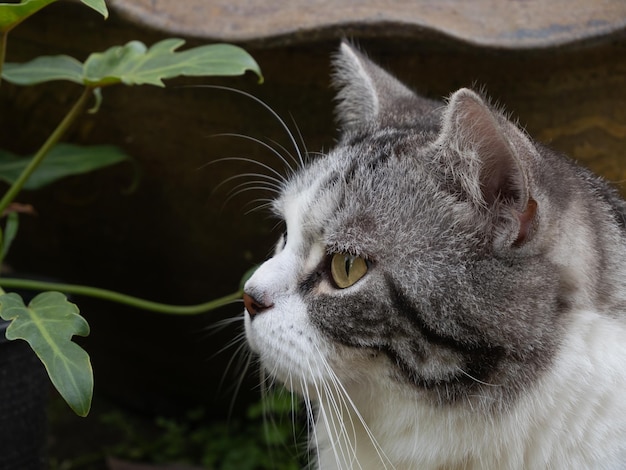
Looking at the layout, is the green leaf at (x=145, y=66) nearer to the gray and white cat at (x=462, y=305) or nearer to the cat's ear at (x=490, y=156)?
the gray and white cat at (x=462, y=305)

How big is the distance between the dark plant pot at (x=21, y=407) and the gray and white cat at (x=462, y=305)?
0.60 metres

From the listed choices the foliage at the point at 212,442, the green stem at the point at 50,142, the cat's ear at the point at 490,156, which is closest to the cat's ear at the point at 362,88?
the cat's ear at the point at 490,156

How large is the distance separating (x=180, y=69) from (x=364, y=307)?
2.18 ft

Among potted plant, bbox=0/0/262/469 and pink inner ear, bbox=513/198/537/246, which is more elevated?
pink inner ear, bbox=513/198/537/246

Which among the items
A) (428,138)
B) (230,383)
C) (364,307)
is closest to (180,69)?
(428,138)

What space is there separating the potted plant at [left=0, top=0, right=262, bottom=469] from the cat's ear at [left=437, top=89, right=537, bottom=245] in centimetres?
53

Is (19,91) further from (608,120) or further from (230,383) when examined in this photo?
(608,120)

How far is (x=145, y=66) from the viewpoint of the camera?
61.6 inches

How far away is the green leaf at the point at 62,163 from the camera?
1854mm

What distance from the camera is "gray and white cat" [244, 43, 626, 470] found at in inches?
45.1

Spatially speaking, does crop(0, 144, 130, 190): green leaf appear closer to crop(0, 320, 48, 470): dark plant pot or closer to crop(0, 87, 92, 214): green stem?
crop(0, 87, 92, 214): green stem

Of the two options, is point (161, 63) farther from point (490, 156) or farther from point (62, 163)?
point (490, 156)

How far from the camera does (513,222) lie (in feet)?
3.69

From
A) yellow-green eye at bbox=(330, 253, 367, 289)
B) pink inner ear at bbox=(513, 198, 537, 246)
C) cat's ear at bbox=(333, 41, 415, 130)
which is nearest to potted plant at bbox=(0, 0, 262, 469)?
cat's ear at bbox=(333, 41, 415, 130)
